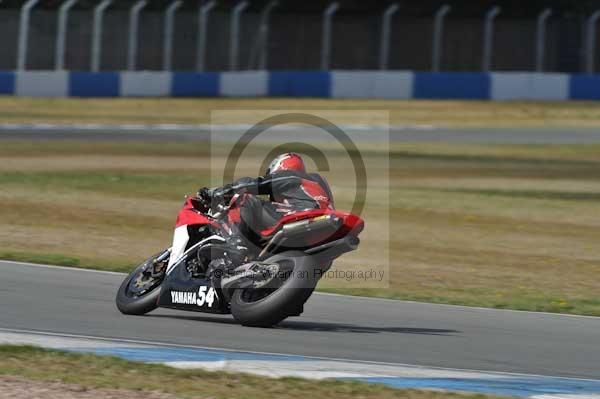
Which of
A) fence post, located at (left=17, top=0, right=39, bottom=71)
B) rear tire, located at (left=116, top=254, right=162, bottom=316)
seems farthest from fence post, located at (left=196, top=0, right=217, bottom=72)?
rear tire, located at (left=116, top=254, right=162, bottom=316)

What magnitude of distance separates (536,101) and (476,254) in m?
22.0

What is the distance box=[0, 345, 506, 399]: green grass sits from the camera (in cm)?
650

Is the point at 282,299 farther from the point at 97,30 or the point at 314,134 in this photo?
the point at 97,30

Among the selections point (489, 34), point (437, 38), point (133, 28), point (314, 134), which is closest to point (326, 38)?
point (437, 38)

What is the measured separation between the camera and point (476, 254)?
14.1 meters

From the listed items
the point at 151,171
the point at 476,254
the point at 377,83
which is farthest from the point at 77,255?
the point at 377,83

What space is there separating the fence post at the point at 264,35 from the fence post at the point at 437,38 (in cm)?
503

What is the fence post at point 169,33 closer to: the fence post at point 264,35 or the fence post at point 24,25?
the fence post at point 264,35

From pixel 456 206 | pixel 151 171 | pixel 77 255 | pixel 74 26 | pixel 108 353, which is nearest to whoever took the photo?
pixel 108 353

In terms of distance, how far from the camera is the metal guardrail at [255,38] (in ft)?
106

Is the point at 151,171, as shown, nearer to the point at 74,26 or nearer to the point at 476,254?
the point at 476,254

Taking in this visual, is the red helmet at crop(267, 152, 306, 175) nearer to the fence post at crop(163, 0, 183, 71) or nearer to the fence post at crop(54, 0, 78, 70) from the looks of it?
the fence post at crop(54, 0, 78, 70)

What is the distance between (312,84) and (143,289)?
25877 mm

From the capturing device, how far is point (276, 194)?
8195 mm
